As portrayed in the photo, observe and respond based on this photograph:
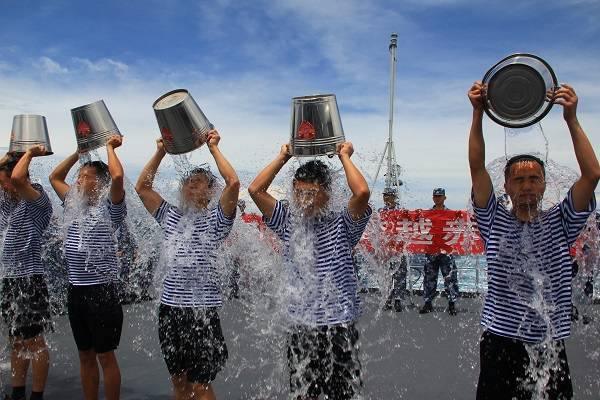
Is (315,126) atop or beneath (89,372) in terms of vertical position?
atop

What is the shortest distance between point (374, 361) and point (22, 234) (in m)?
3.39

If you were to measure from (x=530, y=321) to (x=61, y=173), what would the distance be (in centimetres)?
339

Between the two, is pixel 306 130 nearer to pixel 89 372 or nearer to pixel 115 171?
pixel 115 171

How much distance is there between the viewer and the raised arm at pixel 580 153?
89.7 inches

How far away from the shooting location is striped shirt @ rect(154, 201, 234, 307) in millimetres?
3076

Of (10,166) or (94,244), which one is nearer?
(94,244)

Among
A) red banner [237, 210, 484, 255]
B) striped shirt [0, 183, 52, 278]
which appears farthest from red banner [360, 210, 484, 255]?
striped shirt [0, 183, 52, 278]

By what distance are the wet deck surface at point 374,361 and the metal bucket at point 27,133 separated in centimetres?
199

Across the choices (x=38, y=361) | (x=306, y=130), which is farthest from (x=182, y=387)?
(x=306, y=130)

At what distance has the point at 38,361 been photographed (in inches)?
154

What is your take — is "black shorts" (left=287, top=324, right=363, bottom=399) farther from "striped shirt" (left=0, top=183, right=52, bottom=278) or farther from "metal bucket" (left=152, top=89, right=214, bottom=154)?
"striped shirt" (left=0, top=183, right=52, bottom=278)

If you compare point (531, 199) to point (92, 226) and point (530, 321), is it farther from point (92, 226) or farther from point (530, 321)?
point (92, 226)

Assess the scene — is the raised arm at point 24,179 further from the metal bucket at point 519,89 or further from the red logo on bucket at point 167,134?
the metal bucket at point 519,89

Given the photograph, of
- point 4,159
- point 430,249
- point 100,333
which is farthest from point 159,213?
point 430,249
